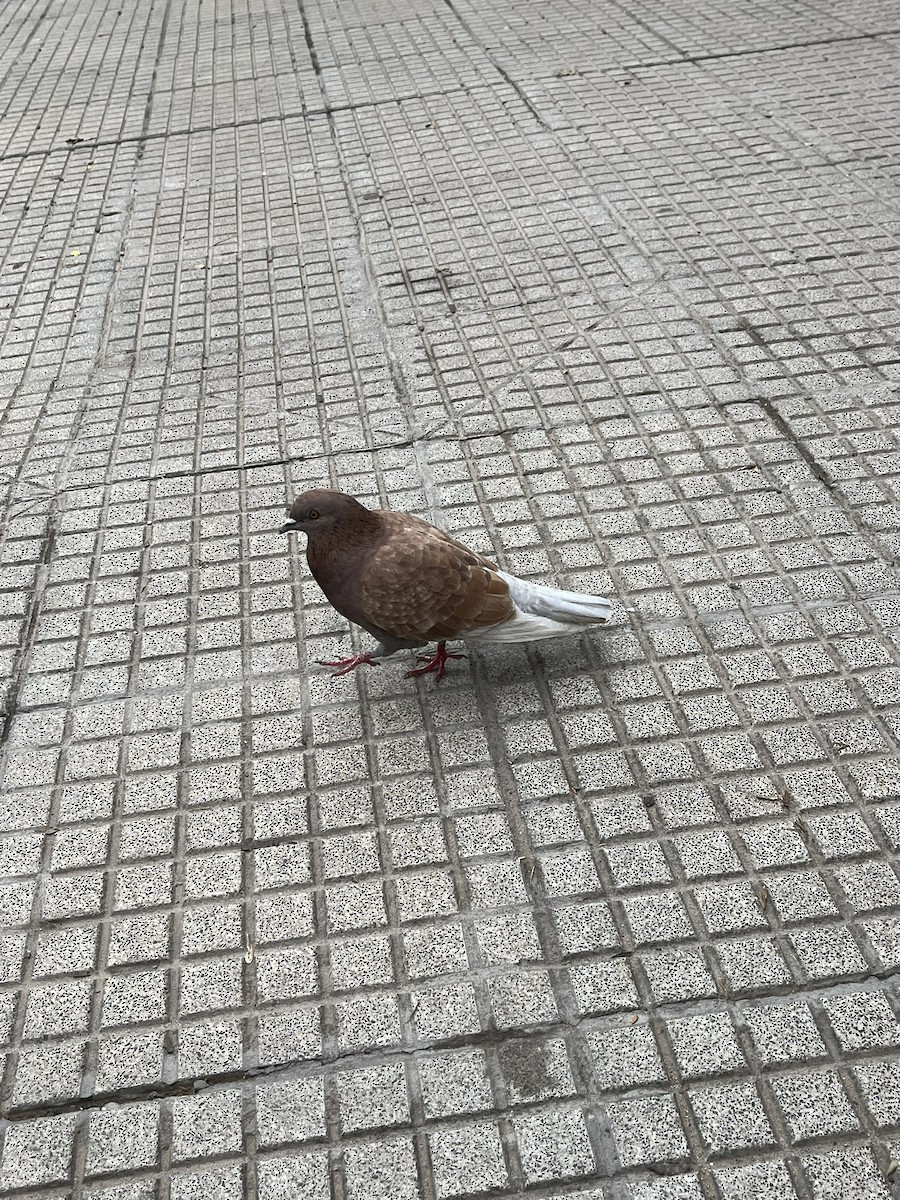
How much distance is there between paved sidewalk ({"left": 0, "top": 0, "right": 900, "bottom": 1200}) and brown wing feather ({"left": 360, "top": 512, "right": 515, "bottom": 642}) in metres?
0.32

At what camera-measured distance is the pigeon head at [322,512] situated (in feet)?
10.4

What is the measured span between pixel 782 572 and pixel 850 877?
50.1 inches

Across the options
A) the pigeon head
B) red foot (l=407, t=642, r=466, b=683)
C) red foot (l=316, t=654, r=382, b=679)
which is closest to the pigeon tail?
red foot (l=407, t=642, r=466, b=683)

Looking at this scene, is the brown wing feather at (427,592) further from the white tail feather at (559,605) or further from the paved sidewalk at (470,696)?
the paved sidewalk at (470,696)

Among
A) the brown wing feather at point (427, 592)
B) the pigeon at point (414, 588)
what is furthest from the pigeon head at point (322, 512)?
the brown wing feather at point (427, 592)

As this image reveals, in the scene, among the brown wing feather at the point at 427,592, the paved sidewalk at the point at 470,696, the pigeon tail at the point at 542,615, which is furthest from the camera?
the pigeon tail at the point at 542,615

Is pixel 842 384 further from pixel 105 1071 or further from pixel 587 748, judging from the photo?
pixel 105 1071

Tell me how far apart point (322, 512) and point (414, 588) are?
378 mm

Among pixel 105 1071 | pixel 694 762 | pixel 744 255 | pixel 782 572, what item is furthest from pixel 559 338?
pixel 105 1071

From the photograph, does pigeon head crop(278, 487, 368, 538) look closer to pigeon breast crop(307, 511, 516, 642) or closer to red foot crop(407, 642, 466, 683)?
pigeon breast crop(307, 511, 516, 642)

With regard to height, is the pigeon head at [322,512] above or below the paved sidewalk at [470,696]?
above

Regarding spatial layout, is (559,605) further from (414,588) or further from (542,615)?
(414,588)

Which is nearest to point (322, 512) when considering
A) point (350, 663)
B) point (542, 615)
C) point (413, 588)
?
point (413, 588)

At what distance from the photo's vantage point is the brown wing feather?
3.11 metres
